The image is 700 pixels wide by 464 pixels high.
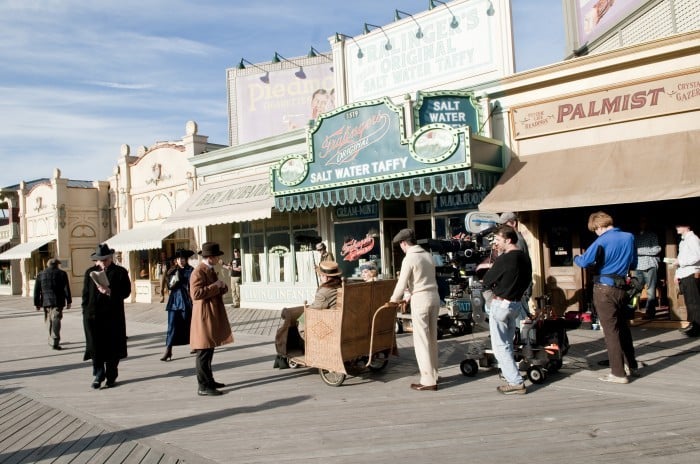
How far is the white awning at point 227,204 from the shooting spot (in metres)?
13.4

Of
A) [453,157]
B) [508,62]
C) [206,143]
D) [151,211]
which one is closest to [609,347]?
[453,157]

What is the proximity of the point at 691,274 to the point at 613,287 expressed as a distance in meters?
2.91

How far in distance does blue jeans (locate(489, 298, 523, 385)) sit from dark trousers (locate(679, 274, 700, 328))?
3792mm

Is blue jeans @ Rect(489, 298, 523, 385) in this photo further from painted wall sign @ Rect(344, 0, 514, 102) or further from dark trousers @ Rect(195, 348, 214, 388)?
painted wall sign @ Rect(344, 0, 514, 102)

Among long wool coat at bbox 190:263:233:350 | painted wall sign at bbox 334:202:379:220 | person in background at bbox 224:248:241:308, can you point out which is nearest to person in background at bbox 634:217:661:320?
painted wall sign at bbox 334:202:379:220

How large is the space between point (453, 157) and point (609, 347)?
4.57 m

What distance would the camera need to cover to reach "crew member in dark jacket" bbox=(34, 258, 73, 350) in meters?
9.95

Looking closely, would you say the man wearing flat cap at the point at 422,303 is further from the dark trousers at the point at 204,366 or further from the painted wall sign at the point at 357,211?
the painted wall sign at the point at 357,211

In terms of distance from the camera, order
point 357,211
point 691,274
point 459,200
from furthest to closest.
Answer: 1. point 357,211
2. point 459,200
3. point 691,274

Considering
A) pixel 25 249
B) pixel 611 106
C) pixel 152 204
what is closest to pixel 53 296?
pixel 152 204

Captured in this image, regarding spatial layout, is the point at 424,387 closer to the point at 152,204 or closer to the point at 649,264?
the point at 649,264

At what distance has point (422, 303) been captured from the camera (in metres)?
5.63

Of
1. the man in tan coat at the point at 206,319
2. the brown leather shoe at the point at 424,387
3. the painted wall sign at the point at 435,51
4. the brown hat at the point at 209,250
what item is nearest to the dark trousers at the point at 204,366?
the man in tan coat at the point at 206,319

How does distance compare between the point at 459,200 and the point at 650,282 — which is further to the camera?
the point at 459,200
